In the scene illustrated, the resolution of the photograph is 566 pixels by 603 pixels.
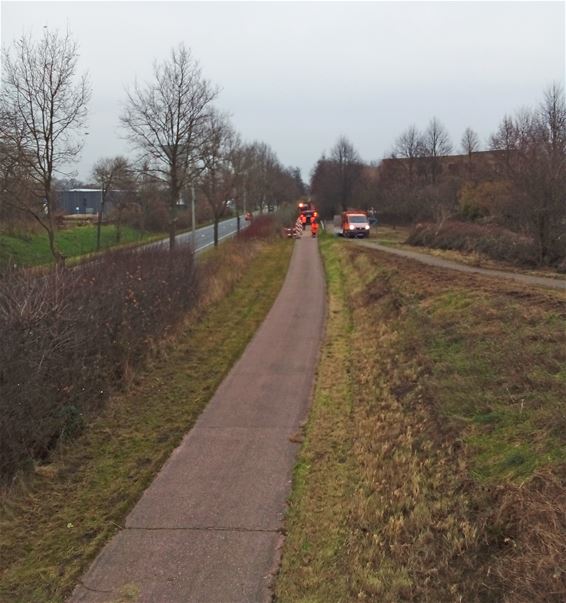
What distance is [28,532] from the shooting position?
16.4 ft

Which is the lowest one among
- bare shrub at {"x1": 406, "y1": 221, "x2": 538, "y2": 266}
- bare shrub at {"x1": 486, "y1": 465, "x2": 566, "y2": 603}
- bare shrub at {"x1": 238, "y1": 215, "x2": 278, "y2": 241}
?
bare shrub at {"x1": 486, "y1": 465, "x2": 566, "y2": 603}

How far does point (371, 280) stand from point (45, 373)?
1462 centimetres

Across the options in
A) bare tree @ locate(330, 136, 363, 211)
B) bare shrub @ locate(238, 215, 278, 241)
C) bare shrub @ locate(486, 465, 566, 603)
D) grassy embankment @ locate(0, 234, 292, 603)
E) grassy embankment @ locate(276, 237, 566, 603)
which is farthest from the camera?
bare tree @ locate(330, 136, 363, 211)

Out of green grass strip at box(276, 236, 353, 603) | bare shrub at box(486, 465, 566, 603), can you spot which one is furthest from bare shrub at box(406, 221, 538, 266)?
bare shrub at box(486, 465, 566, 603)

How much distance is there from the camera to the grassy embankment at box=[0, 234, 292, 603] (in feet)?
14.6

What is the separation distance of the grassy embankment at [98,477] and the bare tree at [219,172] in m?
20.3

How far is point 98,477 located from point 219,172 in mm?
33796

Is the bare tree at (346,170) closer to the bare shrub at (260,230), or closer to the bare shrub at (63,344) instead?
the bare shrub at (260,230)

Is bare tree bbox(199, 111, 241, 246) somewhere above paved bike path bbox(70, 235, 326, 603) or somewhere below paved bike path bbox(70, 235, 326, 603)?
above

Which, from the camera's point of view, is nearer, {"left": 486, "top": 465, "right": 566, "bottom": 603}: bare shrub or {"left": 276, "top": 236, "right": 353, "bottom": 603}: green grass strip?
{"left": 486, "top": 465, "right": 566, "bottom": 603}: bare shrub

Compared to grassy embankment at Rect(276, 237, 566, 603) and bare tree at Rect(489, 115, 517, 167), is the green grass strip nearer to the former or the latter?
grassy embankment at Rect(276, 237, 566, 603)

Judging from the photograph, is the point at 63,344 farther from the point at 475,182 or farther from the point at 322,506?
the point at 475,182

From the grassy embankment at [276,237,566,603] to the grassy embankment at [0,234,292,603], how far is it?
1.61 meters

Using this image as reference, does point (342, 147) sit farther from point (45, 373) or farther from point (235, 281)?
point (45, 373)
